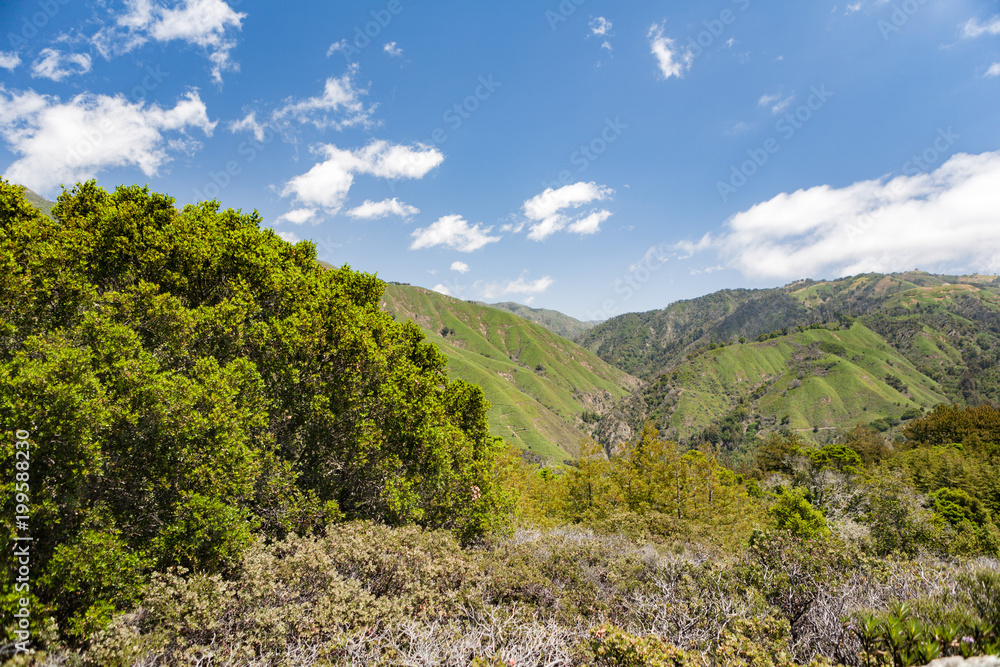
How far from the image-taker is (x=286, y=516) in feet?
37.9

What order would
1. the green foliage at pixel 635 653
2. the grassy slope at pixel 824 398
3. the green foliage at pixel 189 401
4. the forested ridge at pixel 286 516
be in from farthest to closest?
the grassy slope at pixel 824 398
the green foliage at pixel 189 401
the forested ridge at pixel 286 516
the green foliage at pixel 635 653

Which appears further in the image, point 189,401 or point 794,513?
point 794,513

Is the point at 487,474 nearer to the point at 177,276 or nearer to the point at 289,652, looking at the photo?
the point at 289,652

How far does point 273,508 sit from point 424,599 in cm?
509

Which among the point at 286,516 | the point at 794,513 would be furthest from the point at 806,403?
the point at 286,516

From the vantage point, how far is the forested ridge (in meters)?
7.29

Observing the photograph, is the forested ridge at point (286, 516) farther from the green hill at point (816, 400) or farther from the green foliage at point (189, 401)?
the green hill at point (816, 400)

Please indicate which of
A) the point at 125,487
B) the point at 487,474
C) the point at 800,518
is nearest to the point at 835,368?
the point at 800,518

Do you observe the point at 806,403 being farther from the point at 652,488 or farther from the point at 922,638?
the point at 922,638

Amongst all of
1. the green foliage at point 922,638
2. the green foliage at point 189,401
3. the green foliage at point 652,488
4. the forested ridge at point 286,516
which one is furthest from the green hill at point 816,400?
the green foliage at point 922,638

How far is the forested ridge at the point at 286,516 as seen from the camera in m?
7.29

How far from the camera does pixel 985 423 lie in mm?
55719

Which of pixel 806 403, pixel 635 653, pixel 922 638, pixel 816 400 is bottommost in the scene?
pixel 806 403

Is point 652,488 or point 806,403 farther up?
point 652,488
